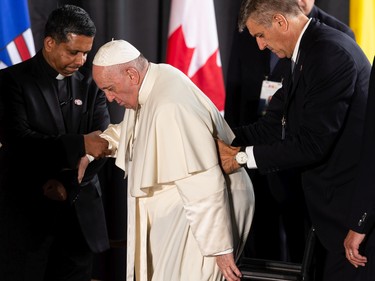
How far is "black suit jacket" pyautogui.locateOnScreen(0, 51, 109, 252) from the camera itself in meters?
3.49

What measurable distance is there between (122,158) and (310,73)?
90 cm

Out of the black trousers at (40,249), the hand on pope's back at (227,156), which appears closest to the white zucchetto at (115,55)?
the hand on pope's back at (227,156)

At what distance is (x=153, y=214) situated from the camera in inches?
114

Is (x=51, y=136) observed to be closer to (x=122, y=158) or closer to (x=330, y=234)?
(x=122, y=158)

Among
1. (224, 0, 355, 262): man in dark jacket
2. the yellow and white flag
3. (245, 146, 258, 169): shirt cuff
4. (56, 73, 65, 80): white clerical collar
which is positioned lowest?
(224, 0, 355, 262): man in dark jacket

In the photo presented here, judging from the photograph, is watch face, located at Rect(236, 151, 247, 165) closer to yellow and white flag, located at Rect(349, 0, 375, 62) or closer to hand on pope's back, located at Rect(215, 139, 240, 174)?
hand on pope's back, located at Rect(215, 139, 240, 174)

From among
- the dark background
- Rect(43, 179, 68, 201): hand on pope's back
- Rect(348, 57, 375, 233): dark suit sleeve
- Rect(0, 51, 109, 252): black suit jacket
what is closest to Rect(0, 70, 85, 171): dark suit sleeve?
Rect(0, 51, 109, 252): black suit jacket

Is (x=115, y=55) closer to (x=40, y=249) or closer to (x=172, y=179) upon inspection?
(x=172, y=179)

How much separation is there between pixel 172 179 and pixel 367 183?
75cm

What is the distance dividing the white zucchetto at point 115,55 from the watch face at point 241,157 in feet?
1.93

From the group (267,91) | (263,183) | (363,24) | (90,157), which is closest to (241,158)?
(90,157)

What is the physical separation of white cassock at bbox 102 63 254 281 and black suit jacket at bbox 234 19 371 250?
0.89 ft

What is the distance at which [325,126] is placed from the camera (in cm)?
274

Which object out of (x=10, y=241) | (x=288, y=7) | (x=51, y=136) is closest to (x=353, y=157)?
(x=288, y=7)
